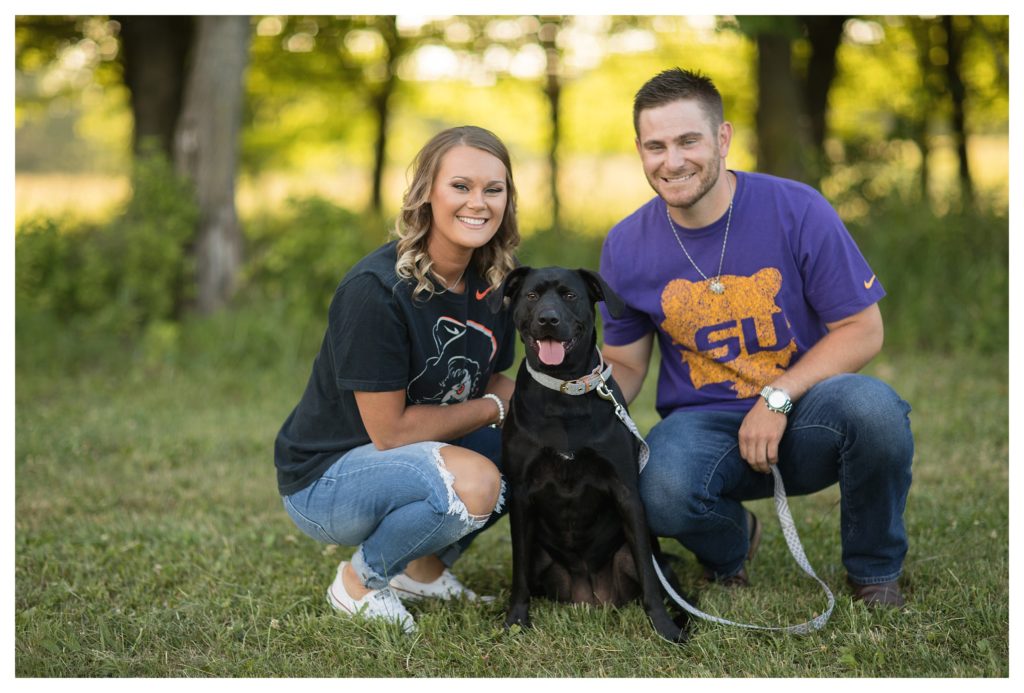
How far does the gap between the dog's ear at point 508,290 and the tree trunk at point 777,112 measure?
20.8 ft

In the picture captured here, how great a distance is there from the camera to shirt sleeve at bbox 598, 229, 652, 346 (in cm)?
344

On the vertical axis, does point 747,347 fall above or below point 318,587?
above

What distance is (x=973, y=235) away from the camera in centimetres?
772

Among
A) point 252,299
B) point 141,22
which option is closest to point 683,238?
point 252,299

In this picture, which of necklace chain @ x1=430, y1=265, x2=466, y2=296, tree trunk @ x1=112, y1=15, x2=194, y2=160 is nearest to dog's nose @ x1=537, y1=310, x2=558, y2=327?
necklace chain @ x1=430, y1=265, x2=466, y2=296

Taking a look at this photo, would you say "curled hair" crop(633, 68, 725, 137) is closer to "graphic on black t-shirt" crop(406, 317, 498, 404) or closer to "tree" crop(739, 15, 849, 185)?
"graphic on black t-shirt" crop(406, 317, 498, 404)

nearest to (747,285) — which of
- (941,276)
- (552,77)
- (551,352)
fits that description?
(551,352)

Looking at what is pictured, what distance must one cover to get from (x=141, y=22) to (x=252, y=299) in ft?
15.1

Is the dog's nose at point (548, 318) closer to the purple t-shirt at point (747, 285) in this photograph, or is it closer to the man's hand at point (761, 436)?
the purple t-shirt at point (747, 285)

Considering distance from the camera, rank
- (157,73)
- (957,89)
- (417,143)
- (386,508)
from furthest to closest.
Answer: (417,143)
(957,89)
(157,73)
(386,508)

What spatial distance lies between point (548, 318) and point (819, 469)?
43.8 inches

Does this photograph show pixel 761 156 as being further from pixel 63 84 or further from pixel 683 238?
pixel 63 84

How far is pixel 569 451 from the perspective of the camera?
298 centimetres

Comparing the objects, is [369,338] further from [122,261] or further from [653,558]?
[122,261]
